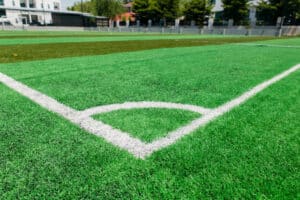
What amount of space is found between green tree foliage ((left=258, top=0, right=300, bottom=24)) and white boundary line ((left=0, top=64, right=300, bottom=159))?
1506 inches

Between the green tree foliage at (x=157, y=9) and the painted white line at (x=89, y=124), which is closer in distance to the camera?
the painted white line at (x=89, y=124)

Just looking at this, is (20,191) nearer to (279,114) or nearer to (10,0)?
(279,114)

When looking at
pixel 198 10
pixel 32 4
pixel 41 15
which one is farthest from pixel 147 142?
pixel 32 4

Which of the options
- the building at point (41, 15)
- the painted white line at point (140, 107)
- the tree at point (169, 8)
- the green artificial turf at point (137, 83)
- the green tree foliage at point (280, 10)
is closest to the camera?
the painted white line at point (140, 107)

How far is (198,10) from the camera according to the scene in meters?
43.5

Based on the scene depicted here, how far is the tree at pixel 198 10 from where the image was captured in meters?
43.0

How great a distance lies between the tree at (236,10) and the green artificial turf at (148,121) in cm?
4055

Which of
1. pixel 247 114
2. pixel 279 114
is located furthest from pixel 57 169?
pixel 279 114

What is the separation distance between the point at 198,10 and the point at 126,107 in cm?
4485

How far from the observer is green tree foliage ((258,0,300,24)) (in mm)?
34406

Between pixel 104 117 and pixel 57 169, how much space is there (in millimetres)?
923

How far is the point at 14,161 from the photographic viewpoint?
5.32ft

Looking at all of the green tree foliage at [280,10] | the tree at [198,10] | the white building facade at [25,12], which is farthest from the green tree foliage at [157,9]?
the white building facade at [25,12]

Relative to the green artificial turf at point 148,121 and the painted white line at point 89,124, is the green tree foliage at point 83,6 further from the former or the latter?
the green artificial turf at point 148,121
